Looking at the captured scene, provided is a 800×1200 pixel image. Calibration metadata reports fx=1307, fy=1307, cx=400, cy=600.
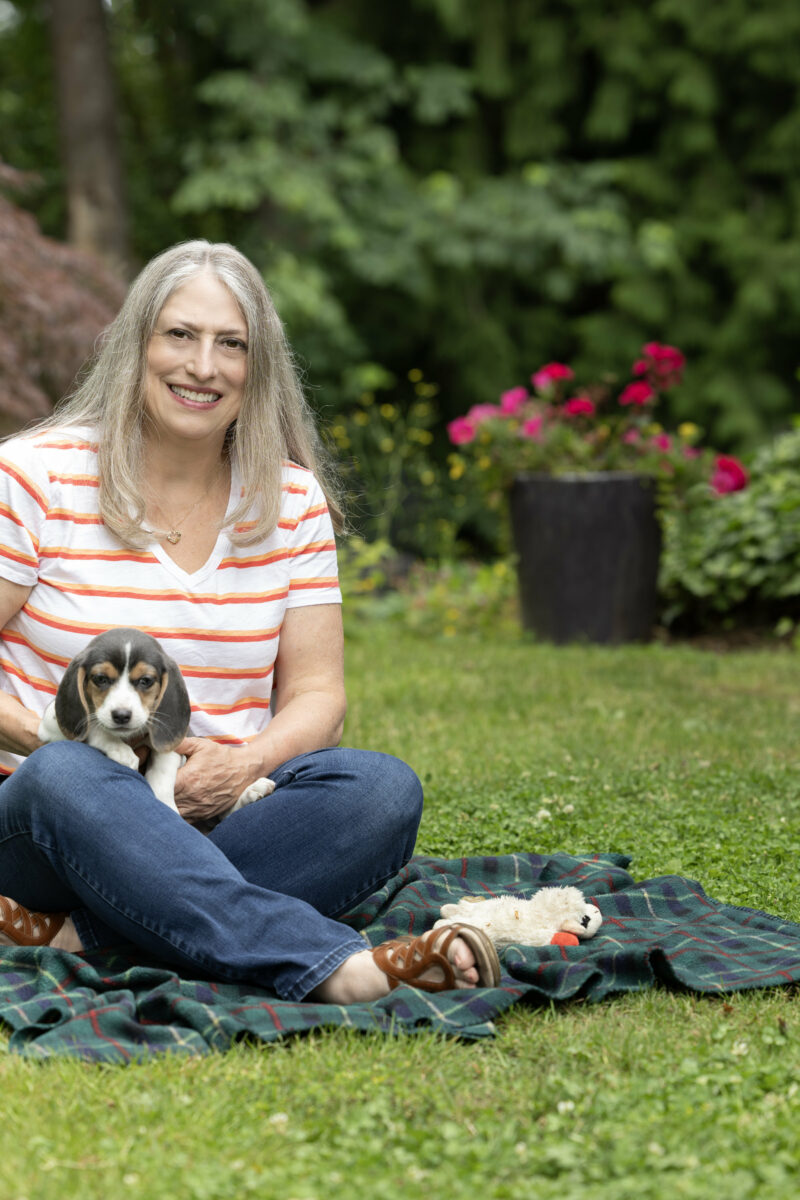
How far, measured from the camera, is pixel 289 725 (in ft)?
9.47

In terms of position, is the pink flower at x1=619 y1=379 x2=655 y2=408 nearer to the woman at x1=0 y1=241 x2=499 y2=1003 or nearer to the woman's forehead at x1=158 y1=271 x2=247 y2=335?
the woman at x1=0 y1=241 x2=499 y2=1003

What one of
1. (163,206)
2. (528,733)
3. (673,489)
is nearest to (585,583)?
(673,489)

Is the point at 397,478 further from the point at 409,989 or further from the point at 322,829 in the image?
the point at 409,989

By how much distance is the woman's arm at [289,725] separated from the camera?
8.98ft

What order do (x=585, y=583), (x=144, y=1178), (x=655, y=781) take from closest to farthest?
(x=144, y=1178), (x=655, y=781), (x=585, y=583)

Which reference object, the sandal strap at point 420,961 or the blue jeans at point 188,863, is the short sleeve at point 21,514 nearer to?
the blue jeans at point 188,863

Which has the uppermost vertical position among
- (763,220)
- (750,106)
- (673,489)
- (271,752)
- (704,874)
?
(750,106)

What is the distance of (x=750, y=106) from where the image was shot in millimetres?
11477

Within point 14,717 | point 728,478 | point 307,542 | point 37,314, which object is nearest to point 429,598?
point 728,478

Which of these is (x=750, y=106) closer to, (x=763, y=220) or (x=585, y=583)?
(x=763, y=220)

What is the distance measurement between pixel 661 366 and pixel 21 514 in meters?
5.56

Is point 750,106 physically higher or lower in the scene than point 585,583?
higher

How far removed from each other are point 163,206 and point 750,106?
6.34 metres

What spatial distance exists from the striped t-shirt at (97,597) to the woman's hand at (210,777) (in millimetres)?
77
